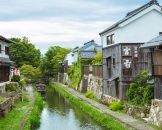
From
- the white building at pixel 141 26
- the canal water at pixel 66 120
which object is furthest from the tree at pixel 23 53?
the white building at pixel 141 26

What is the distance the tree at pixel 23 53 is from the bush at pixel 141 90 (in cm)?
6119

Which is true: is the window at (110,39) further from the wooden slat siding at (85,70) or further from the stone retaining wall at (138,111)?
the wooden slat siding at (85,70)

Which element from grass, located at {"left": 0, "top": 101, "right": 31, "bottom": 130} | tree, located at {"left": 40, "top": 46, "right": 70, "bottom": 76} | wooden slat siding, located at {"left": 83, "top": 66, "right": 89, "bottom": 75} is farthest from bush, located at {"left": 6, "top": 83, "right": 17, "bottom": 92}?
tree, located at {"left": 40, "top": 46, "right": 70, "bottom": 76}

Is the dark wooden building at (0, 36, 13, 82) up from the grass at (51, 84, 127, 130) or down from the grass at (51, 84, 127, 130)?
up

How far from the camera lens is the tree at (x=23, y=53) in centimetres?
9131

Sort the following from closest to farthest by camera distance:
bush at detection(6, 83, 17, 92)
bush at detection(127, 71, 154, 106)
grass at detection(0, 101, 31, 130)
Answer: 1. grass at detection(0, 101, 31, 130)
2. bush at detection(127, 71, 154, 106)
3. bush at detection(6, 83, 17, 92)

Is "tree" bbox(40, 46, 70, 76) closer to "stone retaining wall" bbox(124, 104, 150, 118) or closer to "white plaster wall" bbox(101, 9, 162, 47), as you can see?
"white plaster wall" bbox(101, 9, 162, 47)

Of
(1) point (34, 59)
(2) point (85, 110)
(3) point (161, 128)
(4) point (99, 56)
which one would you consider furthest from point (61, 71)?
(3) point (161, 128)

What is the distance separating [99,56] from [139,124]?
93.6 feet

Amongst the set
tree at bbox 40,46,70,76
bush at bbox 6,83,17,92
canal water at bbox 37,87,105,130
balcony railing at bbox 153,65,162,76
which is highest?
tree at bbox 40,46,70,76

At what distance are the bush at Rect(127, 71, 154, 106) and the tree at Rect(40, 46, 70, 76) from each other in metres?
64.0

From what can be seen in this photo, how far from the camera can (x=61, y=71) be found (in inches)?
3696

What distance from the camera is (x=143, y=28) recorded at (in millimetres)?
34219

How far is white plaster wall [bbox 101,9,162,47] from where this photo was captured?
34.1m
